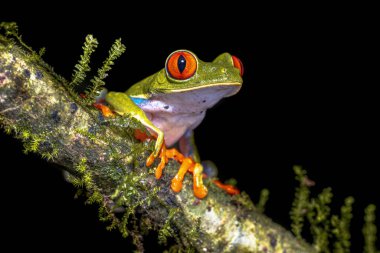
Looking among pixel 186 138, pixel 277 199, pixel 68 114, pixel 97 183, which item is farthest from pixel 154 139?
pixel 277 199

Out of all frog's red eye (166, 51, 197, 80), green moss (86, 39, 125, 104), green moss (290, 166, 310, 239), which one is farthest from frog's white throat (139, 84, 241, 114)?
green moss (290, 166, 310, 239)

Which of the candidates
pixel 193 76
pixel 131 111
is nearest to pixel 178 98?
pixel 193 76

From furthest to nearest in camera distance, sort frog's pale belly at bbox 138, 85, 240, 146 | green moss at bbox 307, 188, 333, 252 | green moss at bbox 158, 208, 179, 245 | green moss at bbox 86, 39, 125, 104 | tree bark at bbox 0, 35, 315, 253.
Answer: green moss at bbox 307, 188, 333, 252 → frog's pale belly at bbox 138, 85, 240, 146 → green moss at bbox 158, 208, 179, 245 → green moss at bbox 86, 39, 125, 104 → tree bark at bbox 0, 35, 315, 253

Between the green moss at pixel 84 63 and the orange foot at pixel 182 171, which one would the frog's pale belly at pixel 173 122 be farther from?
the green moss at pixel 84 63

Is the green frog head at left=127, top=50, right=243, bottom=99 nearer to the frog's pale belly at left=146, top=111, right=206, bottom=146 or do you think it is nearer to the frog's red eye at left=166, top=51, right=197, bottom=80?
the frog's red eye at left=166, top=51, right=197, bottom=80

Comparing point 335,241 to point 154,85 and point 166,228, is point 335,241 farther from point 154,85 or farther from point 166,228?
point 154,85

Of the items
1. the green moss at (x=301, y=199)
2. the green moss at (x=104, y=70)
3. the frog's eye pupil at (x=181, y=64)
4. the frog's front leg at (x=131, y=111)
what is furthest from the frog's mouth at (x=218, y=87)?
the green moss at (x=301, y=199)

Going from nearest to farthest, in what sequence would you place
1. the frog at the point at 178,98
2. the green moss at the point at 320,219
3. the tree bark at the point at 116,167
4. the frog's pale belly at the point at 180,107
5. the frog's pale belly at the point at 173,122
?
1. the tree bark at the point at 116,167
2. the frog at the point at 178,98
3. the frog's pale belly at the point at 180,107
4. the frog's pale belly at the point at 173,122
5. the green moss at the point at 320,219
